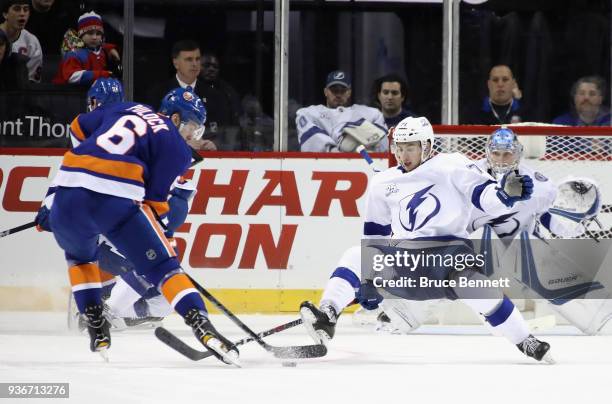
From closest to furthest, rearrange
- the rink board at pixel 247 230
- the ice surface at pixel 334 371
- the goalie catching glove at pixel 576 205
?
the ice surface at pixel 334 371 → the goalie catching glove at pixel 576 205 → the rink board at pixel 247 230

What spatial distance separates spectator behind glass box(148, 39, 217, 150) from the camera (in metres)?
7.20

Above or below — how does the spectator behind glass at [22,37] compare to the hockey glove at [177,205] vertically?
above

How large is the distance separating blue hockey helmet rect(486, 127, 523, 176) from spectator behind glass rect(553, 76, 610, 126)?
1049 mm

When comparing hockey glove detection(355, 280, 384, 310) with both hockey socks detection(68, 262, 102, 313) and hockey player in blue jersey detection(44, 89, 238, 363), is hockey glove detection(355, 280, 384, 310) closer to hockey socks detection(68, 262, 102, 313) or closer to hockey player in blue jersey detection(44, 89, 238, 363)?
hockey player in blue jersey detection(44, 89, 238, 363)

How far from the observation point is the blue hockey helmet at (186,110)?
18.1 ft

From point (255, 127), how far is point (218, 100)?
25cm

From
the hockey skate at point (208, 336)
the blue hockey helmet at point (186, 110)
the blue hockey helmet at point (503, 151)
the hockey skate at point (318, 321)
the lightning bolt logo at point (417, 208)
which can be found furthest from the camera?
the blue hockey helmet at point (503, 151)

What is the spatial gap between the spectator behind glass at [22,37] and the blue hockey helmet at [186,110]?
6.02 feet

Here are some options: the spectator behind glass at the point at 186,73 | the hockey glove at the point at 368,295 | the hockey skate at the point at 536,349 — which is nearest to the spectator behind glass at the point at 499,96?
the spectator behind glass at the point at 186,73

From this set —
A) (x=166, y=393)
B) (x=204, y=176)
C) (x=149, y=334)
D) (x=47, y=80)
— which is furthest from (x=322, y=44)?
(x=166, y=393)

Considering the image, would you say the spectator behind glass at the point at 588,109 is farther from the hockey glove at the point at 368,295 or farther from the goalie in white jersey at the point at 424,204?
the hockey glove at the point at 368,295

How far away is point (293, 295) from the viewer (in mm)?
7020

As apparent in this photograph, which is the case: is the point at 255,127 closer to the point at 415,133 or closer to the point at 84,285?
the point at 415,133

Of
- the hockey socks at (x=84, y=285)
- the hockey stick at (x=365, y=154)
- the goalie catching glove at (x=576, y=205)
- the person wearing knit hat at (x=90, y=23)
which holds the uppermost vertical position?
the person wearing knit hat at (x=90, y=23)
